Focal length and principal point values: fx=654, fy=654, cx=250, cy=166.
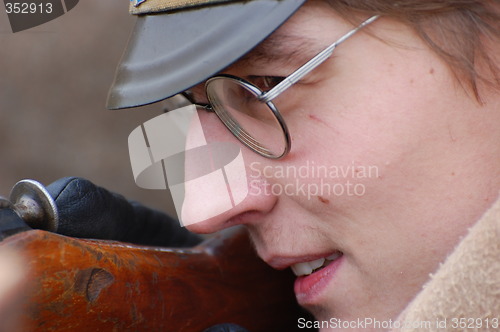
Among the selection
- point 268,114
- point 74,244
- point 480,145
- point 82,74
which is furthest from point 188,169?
point 82,74

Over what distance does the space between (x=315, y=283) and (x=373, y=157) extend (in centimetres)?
36

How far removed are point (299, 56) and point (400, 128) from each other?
0.22 metres

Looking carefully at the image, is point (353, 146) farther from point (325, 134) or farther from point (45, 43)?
point (45, 43)

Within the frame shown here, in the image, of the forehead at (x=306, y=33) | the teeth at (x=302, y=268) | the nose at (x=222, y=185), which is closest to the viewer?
the forehead at (x=306, y=33)

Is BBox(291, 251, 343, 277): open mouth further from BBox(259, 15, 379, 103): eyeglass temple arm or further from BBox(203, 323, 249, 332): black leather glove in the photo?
BBox(259, 15, 379, 103): eyeglass temple arm

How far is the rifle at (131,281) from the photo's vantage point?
1.04m

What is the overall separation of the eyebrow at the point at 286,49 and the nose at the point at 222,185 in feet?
0.70

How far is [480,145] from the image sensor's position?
3.94 ft

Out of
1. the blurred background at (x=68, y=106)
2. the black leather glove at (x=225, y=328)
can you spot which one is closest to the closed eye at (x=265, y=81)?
the black leather glove at (x=225, y=328)

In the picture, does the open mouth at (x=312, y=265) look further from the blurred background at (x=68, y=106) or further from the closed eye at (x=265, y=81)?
the blurred background at (x=68, y=106)

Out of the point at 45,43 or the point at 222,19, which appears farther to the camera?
the point at 45,43

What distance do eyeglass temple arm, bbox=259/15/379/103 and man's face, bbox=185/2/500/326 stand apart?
0.01 meters

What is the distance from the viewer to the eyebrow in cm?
114

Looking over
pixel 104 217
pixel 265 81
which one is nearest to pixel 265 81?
pixel 265 81
